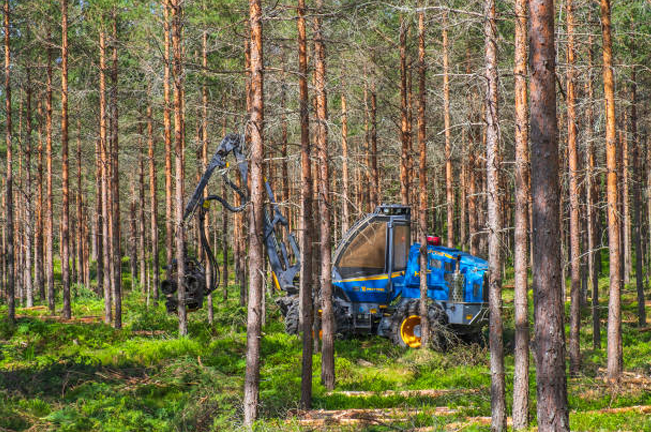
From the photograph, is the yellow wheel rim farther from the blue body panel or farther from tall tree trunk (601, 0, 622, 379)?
tall tree trunk (601, 0, 622, 379)

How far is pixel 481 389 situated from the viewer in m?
12.3

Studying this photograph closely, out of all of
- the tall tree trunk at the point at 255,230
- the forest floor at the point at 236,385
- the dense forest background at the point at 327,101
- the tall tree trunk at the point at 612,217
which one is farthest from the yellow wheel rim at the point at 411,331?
the tall tree trunk at the point at 255,230

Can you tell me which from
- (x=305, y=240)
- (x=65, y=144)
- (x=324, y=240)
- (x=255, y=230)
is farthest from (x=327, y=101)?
(x=255, y=230)

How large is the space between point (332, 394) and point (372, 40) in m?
14.6

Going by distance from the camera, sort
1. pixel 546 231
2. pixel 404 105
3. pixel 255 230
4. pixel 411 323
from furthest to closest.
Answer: pixel 404 105, pixel 411 323, pixel 255 230, pixel 546 231

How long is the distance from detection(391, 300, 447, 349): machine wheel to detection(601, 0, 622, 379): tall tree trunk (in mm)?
4290

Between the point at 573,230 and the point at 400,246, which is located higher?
the point at 573,230

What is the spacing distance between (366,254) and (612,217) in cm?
655

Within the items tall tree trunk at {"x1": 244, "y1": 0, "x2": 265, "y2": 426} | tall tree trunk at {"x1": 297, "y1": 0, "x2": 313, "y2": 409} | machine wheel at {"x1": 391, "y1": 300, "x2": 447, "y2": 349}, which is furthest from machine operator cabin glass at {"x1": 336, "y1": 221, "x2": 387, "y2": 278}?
tall tree trunk at {"x1": 244, "y1": 0, "x2": 265, "y2": 426}

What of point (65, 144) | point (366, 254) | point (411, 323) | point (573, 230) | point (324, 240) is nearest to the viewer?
point (324, 240)

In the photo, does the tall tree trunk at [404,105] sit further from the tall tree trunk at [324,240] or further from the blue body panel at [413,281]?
the tall tree trunk at [324,240]

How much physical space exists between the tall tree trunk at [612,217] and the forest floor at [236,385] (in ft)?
2.12

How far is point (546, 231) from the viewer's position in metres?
6.92

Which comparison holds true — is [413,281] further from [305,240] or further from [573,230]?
[305,240]
